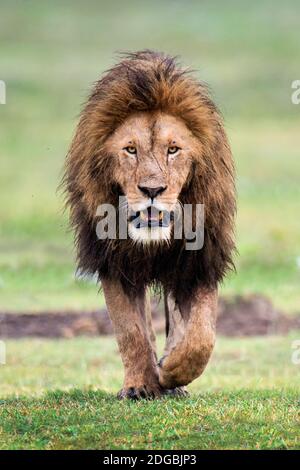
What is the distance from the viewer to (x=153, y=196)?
6.95 m

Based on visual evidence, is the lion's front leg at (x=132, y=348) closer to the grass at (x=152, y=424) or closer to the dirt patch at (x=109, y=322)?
the grass at (x=152, y=424)

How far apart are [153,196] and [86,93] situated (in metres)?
10.6

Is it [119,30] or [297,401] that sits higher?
[119,30]

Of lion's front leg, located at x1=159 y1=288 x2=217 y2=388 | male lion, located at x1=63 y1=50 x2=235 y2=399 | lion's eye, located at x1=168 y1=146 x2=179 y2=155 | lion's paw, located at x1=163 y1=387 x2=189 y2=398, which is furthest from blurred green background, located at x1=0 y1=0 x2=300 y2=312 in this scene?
lion's eye, located at x1=168 y1=146 x2=179 y2=155

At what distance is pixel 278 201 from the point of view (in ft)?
65.8

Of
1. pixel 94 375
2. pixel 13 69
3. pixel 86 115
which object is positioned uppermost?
pixel 13 69

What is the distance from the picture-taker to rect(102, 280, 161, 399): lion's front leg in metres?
7.57

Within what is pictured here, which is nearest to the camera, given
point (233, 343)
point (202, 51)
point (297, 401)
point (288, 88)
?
point (297, 401)

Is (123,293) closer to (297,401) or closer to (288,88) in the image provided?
(297,401)

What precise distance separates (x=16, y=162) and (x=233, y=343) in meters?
11.4

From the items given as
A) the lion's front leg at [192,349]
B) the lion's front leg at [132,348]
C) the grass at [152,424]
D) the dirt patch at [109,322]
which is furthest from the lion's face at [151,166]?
the dirt patch at [109,322]

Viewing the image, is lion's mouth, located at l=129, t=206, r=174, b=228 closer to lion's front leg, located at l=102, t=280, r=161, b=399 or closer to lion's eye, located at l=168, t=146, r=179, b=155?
lion's eye, located at l=168, t=146, r=179, b=155

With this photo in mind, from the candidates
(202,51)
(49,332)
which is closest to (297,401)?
(49,332)

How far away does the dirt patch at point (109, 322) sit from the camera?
43.4ft
